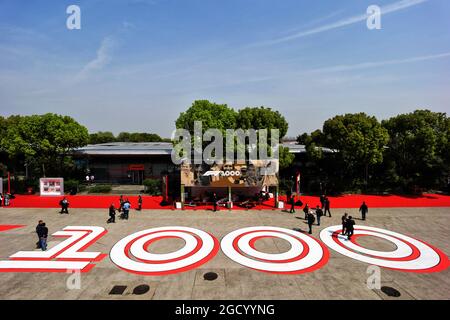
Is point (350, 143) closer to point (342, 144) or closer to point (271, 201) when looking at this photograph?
point (342, 144)

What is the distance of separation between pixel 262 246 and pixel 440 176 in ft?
96.8

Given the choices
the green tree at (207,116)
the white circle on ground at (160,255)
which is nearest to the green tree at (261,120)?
the green tree at (207,116)

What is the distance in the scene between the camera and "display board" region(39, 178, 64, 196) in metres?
30.2

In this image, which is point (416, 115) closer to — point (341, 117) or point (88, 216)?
point (341, 117)

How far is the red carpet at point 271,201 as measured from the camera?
1040 inches

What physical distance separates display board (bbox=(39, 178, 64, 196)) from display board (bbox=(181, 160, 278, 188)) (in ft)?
53.6

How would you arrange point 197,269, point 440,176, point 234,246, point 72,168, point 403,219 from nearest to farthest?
1. point 197,269
2. point 234,246
3. point 403,219
4. point 440,176
5. point 72,168

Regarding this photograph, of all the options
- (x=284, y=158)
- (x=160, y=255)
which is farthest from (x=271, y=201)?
(x=160, y=255)

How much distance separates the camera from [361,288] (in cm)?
1142

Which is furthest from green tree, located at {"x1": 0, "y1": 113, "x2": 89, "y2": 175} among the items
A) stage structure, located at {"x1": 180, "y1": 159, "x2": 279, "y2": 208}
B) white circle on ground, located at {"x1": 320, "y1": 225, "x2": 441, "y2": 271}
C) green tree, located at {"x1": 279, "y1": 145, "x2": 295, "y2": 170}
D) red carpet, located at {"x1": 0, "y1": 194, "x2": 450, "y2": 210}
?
white circle on ground, located at {"x1": 320, "y1": 225, "x2": 441, "y2": 271}

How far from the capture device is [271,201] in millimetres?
28125

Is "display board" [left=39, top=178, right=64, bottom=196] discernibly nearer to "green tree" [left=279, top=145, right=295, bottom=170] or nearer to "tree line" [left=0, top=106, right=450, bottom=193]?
"tree line" [left=0, top=106, right=450, bottom=193]

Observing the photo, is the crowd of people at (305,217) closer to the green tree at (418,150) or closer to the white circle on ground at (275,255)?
the white circle on ground at (275,255)
